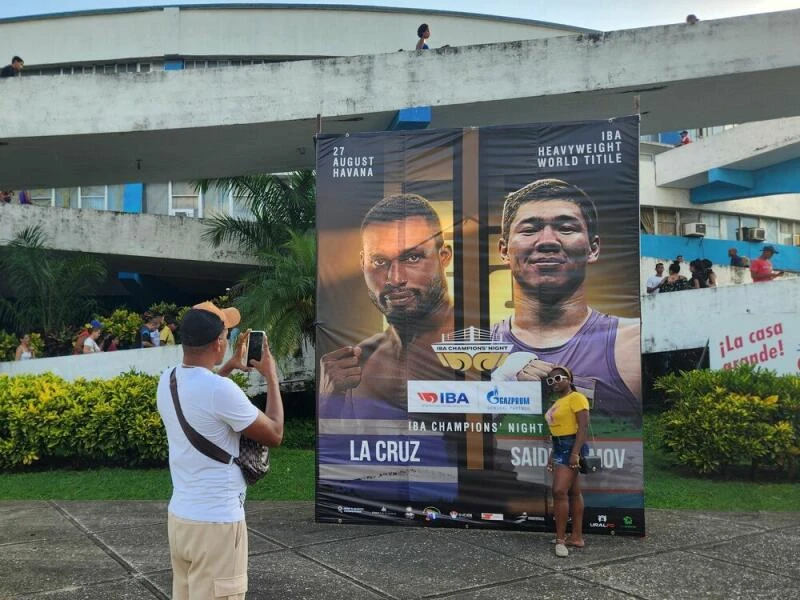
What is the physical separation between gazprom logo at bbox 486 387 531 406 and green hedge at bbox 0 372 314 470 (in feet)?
14.8

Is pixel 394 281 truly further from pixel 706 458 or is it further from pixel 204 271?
pixel 204 271

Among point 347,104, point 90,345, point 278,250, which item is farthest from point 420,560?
point 90,345

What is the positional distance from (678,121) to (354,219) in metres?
7.48

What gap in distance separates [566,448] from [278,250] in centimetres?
862

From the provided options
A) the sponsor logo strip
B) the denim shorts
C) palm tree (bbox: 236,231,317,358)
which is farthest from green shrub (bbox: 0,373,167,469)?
the denim shorts

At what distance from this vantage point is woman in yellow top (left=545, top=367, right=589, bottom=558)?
5730 millimetres

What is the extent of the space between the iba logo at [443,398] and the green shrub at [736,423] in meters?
3.28

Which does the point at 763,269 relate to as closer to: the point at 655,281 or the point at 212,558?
the point at 655,281

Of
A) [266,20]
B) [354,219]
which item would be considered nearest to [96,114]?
[354,219]

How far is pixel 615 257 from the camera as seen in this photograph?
20.5ft

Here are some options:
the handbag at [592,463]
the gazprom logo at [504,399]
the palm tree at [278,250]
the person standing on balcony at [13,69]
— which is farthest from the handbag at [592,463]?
the person standing on balcony at [13,69]

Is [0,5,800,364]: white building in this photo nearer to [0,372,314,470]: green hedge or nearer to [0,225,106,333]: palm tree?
[0,225,106,333]: palm tree

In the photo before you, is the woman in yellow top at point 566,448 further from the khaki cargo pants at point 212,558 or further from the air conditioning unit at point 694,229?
the air conditioning unit at point 694,229

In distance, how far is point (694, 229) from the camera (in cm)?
2288
